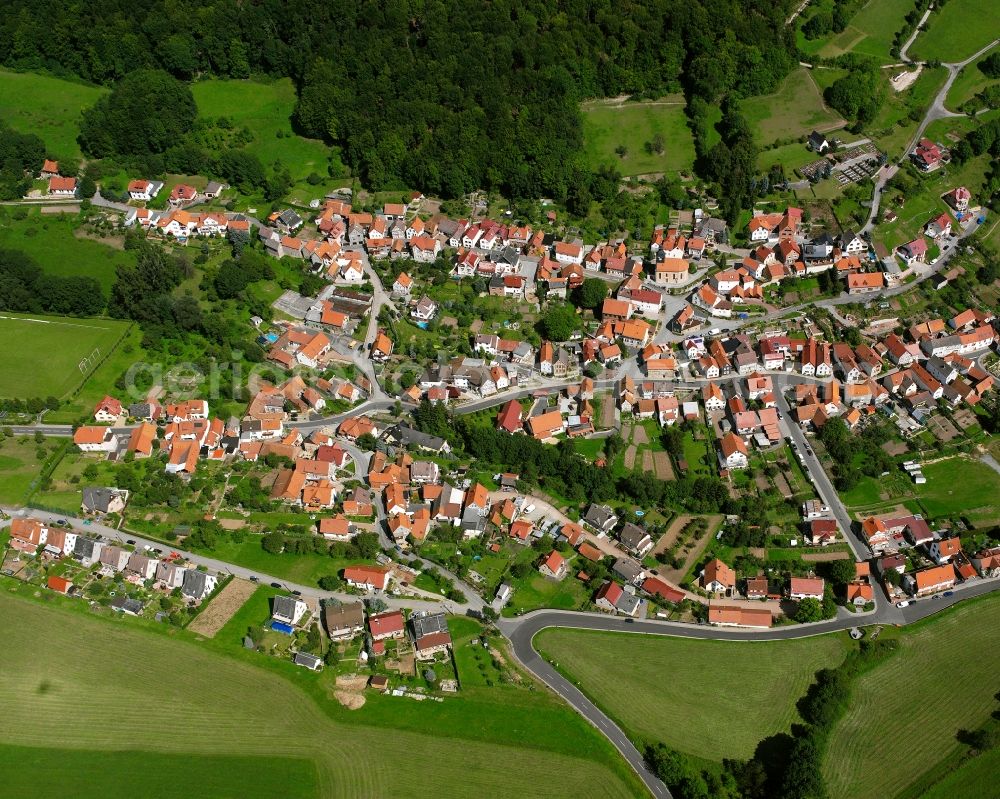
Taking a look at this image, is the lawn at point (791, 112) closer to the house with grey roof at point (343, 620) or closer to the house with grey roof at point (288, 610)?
the house with grey roof at point (343, 620)

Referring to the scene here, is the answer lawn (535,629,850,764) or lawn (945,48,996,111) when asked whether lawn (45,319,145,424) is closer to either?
lawn (535,629,850,764)

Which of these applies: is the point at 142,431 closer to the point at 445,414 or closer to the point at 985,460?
the point at 445,414

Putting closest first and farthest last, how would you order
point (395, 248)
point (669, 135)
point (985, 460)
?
1. point (985, 460)
2. point (395, 248)
3. point (669, 135)

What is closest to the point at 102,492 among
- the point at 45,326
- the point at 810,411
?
the point at 45,326

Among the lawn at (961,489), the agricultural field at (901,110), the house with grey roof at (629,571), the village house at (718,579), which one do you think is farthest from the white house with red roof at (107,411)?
the agricultural field at (901,110)

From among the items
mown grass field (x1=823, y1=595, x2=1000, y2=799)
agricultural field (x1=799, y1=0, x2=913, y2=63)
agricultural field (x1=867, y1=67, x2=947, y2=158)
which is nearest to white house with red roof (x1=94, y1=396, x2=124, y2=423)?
mown grass field (x1=823, y1=595, x2=1000, y2=799)

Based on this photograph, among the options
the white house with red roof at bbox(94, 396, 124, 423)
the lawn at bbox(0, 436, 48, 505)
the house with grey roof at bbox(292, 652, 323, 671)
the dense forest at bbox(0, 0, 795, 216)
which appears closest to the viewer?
the house with grey roof at bbox(292, 652, 323, 671)

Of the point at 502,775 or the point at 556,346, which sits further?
the point at 556,346
